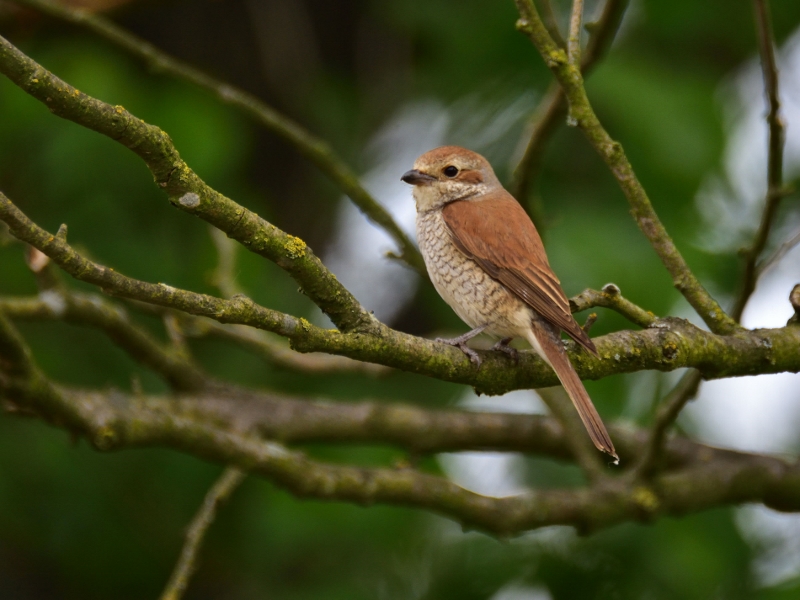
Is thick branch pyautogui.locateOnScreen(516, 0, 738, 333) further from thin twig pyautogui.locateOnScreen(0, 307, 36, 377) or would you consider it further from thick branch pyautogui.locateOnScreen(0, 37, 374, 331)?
thin twig pyautogui.locateOnScreen(0, 307, 36, 377)

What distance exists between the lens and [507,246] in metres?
3.73

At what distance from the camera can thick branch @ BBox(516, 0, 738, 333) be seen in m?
3.04

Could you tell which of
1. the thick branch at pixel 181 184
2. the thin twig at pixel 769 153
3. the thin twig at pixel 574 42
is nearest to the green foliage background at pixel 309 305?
the thin twig at pixel 769 153

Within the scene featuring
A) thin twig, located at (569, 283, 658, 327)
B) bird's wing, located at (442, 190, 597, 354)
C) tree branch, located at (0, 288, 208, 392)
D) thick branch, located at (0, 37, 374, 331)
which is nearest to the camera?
thick branch, located at (0, 37, 374, 331)

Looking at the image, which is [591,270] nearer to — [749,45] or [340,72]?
[749,45]

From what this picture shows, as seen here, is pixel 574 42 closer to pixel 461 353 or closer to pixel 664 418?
pixel 461 353

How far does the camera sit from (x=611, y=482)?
4250mm

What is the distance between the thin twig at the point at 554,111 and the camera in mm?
3689

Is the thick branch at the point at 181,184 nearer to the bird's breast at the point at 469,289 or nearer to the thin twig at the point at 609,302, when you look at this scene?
the thin twig at the point at 609,302

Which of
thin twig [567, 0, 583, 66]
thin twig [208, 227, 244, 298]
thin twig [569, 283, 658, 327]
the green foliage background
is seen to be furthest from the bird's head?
thin twig [569, 283, 658, 327]

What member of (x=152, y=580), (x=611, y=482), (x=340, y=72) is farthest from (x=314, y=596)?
(x=340, y=72)

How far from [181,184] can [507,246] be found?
1908mm

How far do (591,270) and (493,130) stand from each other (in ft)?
4.79

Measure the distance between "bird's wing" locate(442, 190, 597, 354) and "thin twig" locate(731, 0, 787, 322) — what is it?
0.76 meters
